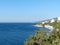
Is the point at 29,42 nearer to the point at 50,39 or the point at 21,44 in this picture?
the point at 50,39

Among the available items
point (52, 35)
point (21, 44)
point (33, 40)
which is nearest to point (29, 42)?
point (33, 40)

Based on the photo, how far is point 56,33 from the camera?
74.1 ft

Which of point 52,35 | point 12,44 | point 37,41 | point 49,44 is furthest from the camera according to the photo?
point 12,44

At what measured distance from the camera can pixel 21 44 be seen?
121 feet

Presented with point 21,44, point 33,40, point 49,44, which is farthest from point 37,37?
point 21,44

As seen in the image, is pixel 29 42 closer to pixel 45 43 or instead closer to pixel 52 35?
pixel 45 43

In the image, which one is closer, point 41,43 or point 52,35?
point 41,43

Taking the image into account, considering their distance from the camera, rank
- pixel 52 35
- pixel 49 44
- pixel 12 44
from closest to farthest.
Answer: pixel 49 44 → pixel 52 35 → pixel 12 44

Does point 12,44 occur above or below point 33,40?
below

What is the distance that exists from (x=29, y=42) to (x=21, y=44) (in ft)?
57.8

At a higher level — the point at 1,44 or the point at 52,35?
the point at 52,35

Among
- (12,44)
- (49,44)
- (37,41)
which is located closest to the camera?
(49,44)

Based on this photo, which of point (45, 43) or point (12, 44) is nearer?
point (45, 43)

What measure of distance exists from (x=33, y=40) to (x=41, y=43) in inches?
37.4
